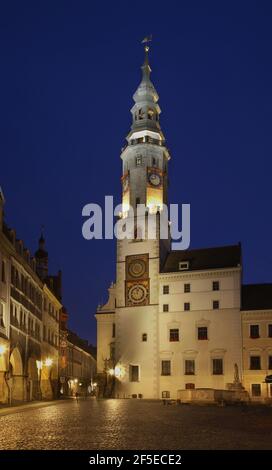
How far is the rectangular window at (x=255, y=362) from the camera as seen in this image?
73.6 m

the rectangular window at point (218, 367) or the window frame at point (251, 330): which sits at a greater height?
the window frame at point (251, 330)

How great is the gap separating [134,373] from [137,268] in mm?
13434

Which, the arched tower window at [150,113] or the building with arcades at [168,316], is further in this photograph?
the arched tower window at [150,113]

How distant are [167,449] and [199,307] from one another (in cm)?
6030

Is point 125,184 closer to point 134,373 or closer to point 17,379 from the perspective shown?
point 134,373

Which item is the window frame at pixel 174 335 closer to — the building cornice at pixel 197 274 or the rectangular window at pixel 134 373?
the rectangular window at pixel 134 373

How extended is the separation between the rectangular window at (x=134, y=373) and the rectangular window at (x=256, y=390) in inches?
596

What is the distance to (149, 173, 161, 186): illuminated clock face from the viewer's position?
297 ft

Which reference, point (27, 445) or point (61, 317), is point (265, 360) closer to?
point (61, 317)

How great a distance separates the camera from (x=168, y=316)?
8050cm

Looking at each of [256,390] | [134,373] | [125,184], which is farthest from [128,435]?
[125,184]

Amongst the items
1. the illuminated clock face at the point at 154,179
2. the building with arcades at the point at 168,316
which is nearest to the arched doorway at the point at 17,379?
the building with arcades at the point at 168,316

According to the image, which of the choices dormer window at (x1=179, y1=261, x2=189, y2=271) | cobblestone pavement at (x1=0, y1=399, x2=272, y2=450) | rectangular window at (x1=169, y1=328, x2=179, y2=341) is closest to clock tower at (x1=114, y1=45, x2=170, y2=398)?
rectangular window at (x1=169, y1=328, x2=179, y2=341)

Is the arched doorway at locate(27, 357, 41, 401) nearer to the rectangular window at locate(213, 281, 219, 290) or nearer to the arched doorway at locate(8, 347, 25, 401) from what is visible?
the arched doorway at locate(8, 347, 25, 401)
